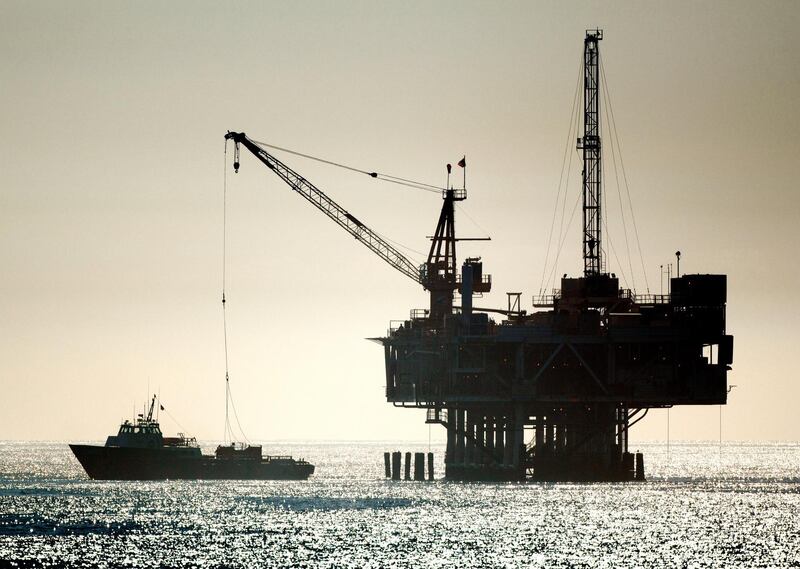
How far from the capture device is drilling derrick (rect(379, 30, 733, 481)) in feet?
494

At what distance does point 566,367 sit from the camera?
506 feet

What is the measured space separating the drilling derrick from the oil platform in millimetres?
93

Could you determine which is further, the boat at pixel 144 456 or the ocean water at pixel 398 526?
the boat at pixel 144 456

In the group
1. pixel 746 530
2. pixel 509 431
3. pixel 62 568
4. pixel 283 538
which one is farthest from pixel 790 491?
pixel 62 568

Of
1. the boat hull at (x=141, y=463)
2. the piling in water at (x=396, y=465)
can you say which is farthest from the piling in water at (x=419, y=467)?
the boat hull at (x=141, y=463)

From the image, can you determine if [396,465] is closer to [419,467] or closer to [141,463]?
[419,467]

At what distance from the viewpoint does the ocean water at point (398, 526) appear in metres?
99.6

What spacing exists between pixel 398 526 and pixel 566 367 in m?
38.2

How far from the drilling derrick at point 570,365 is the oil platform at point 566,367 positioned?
9cm

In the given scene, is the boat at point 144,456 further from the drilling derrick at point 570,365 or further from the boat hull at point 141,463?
the drilling derrick at point 570,365

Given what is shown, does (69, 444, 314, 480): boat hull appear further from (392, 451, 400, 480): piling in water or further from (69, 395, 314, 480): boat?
(392, 451, 400, 480): piling in water

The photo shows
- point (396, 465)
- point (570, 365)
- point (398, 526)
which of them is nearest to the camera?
point (398, 526)

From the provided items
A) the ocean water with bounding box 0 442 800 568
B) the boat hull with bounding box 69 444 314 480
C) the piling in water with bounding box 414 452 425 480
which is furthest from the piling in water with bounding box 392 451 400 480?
the boat hull with bounding box 69 444 314 480

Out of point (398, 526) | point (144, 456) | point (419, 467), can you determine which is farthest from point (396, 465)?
point (398, 526)
